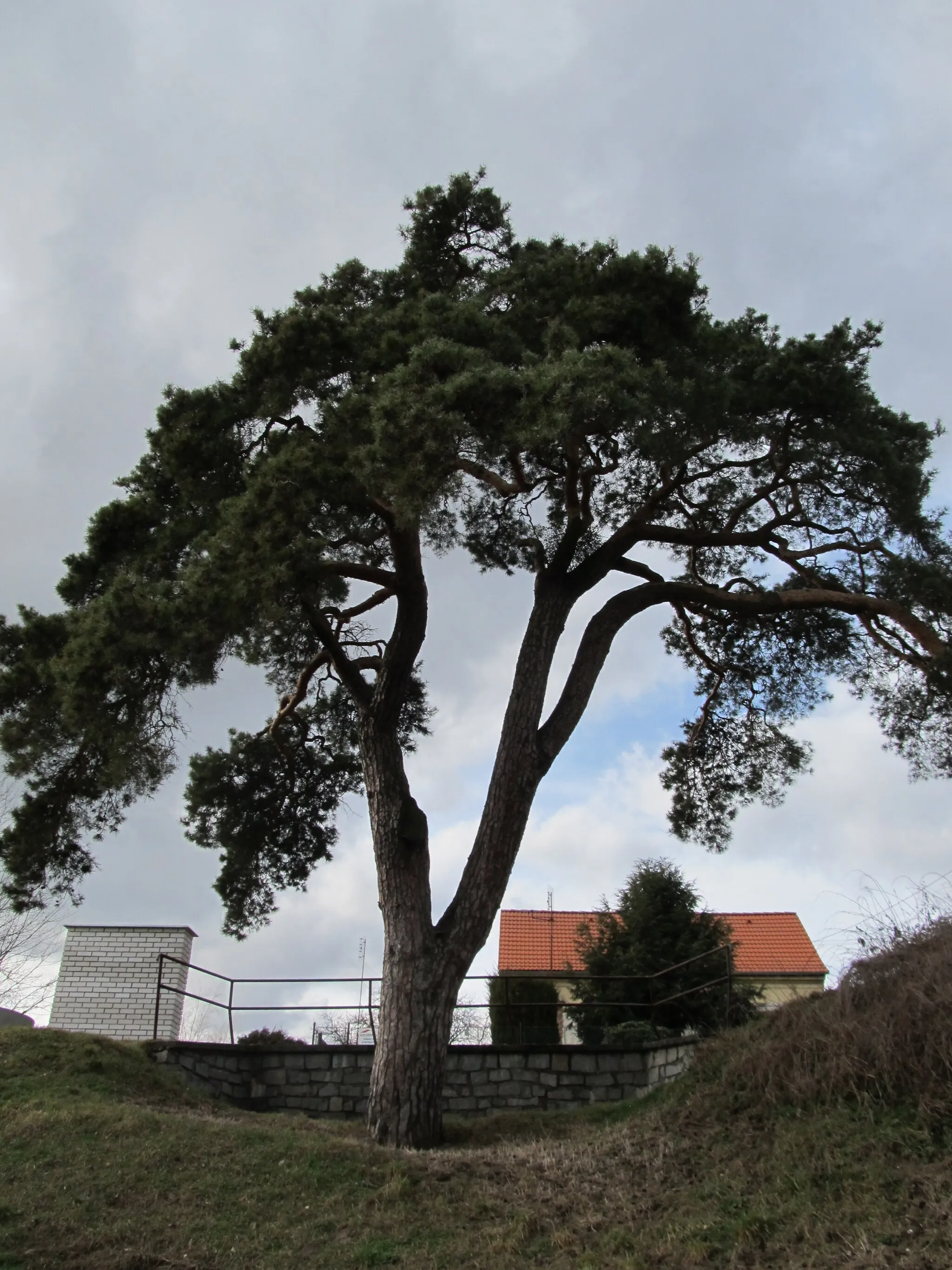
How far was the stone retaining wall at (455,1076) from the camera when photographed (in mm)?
9992

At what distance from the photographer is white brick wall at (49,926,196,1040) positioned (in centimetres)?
1123

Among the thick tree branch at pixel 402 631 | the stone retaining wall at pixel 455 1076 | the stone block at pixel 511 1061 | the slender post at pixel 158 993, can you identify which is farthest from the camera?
the slender post at pixel 158 993

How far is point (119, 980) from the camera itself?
37.8 feet

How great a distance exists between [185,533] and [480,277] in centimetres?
389

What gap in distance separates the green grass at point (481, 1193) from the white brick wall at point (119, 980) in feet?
11.7

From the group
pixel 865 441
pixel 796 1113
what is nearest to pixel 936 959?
pixel 796 1113

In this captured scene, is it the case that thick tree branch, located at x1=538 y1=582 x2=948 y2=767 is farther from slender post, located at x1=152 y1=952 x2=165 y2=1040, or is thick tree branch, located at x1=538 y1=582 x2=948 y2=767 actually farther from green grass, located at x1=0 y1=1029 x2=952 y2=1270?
slender post, located at x1=152 y1=952 x2=165 y2=1040

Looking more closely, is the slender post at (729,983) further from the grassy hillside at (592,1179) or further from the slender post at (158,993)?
the slender post at (158,993)

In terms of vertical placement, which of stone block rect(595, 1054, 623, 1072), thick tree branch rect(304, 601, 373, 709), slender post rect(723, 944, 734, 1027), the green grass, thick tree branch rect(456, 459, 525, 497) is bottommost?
the green grass

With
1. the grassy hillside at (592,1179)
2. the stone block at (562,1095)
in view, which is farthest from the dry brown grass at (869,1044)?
the stone block at (562,1095)

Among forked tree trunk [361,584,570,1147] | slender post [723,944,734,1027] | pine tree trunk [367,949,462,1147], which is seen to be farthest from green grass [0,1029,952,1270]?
slender post [723,944,734,1027]

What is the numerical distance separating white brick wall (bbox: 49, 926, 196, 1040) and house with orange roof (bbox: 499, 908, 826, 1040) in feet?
30.8

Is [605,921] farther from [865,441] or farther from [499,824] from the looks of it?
[865,441]

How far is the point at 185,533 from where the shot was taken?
861 cm
